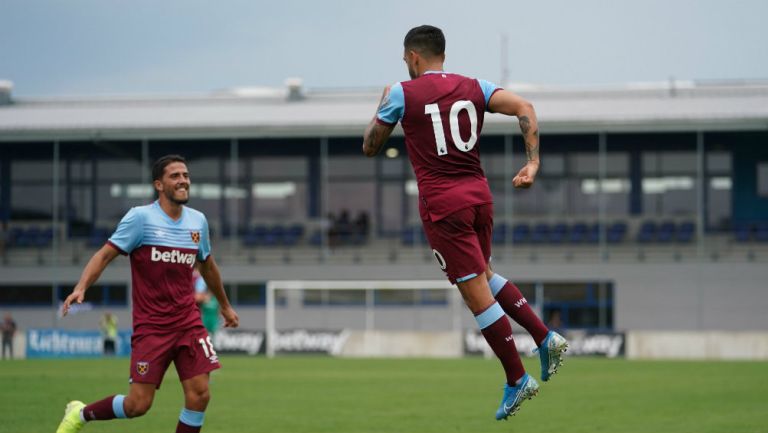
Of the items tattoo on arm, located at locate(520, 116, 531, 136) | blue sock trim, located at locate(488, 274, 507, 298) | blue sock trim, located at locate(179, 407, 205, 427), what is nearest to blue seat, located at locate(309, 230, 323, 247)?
blue sock trim, located at locate(179, 407, 205, 427)

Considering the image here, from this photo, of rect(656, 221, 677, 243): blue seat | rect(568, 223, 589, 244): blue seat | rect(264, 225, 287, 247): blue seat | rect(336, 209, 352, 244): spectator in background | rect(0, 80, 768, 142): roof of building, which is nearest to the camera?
rect(0, 80, 768, 142): roof of building

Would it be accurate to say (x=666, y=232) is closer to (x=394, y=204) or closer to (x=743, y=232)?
(x=743, y=232)

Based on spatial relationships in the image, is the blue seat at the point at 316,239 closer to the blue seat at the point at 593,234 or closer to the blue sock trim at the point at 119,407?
the blue seat at the point at 593,234

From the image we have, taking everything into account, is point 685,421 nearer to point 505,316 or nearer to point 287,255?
point 505,316

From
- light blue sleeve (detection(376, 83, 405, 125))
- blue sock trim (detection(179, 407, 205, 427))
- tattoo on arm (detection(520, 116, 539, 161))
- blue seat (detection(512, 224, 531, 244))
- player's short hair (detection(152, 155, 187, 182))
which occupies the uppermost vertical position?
light blue sleeve (detection(376, 83, 405, 125))

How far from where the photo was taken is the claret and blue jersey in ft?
32.4

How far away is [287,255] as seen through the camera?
54.8 metres

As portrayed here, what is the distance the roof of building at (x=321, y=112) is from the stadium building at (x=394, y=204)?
0.12 metres

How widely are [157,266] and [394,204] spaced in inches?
1882

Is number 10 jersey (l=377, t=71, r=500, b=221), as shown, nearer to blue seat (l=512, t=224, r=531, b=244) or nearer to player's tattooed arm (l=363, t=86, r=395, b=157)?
player's tattooed arm (l=363, t=86, r=395, b=157)

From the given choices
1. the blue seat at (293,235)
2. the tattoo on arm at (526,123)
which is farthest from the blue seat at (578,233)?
the tattoo on arm at (526,123)

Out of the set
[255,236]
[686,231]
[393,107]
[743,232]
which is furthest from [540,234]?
[393,107]

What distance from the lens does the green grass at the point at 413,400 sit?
46.7 ft

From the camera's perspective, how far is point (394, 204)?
5762cm
